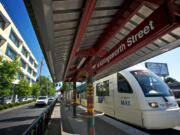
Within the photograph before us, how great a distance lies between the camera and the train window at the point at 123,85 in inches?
217

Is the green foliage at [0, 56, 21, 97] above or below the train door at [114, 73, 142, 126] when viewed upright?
above

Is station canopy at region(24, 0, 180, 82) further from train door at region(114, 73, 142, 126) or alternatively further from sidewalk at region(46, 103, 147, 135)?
sidewalk at region(46, 103, 147, 135)

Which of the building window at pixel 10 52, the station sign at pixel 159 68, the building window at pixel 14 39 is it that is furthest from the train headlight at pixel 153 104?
the station sign at pixel 159 68

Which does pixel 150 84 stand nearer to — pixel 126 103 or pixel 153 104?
pixel 153 104

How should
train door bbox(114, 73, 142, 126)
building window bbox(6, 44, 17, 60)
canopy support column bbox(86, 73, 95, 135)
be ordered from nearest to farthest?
1. canopy support column bbox(86, 73, 95, 135)
2. train door bbox(114, 73, 142, 126)
3. building window bbox(6, 44, 17, 60)

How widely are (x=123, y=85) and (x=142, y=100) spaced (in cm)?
139

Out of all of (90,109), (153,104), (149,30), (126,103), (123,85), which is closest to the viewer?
(149,30)

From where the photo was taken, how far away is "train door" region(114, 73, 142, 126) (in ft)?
15.7

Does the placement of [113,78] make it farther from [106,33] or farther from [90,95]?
[106,33]

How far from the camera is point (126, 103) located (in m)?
5.41

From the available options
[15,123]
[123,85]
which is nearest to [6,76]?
[15,123]

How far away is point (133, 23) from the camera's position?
125 inches

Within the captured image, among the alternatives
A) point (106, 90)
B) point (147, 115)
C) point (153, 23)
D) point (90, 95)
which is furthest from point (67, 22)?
point (106, 90)

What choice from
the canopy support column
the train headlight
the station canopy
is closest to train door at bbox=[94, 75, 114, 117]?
the train headlight
